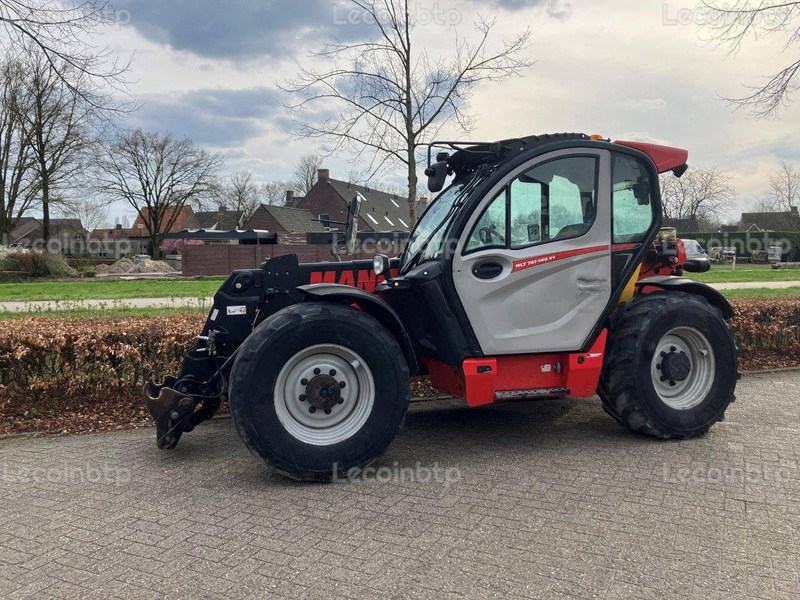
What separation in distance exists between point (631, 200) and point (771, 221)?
73742 millimetres

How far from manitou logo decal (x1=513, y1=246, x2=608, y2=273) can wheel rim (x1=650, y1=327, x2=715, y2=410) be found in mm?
1030

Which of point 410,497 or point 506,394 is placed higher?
point 506,394

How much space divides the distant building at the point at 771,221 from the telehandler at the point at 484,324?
61.9 meters

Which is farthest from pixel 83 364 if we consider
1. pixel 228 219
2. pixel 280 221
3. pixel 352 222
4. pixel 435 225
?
pixel 228 219

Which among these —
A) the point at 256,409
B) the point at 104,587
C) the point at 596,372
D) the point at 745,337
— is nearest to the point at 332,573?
the point at 104,587

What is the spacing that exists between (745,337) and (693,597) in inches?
251

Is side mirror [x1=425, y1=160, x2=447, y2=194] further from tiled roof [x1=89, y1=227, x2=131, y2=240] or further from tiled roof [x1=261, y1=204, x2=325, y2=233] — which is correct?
tiled roof [x1=89, y1=227, x2=131, y2=240]

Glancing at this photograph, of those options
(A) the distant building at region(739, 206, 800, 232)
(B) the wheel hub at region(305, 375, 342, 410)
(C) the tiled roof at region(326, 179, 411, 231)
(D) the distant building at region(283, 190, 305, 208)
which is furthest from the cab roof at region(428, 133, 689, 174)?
(D) the distant building at region(283, 190, 305, 208)

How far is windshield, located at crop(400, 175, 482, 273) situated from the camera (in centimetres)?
493

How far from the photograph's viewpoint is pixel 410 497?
4.07 metres

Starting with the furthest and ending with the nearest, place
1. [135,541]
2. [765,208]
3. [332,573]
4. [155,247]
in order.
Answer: [765,208] → [155,247] → [135,541] → [332,573]

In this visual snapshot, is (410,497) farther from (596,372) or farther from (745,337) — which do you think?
(745,337)

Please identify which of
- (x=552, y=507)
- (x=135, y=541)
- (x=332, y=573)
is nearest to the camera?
(x=332, y=573)

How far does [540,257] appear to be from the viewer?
475cm
